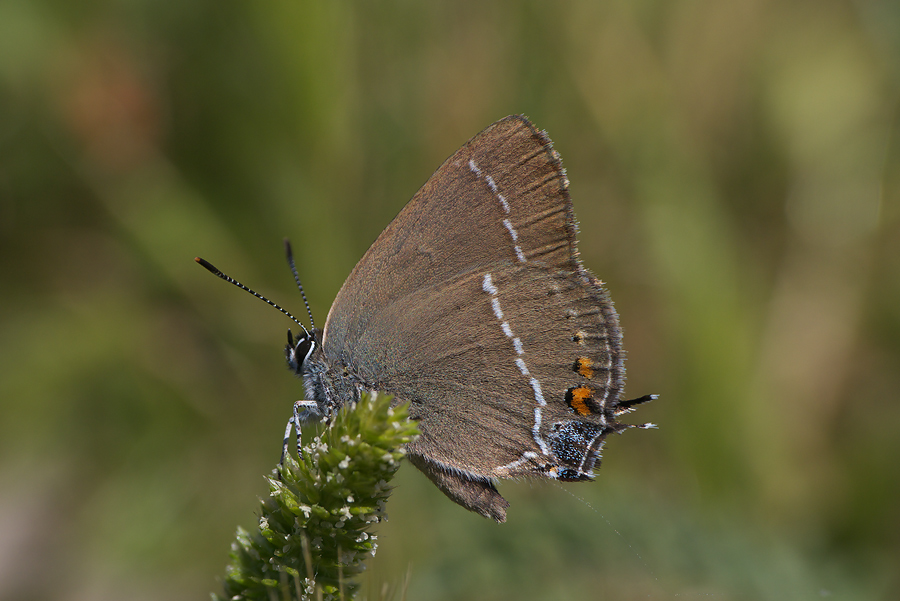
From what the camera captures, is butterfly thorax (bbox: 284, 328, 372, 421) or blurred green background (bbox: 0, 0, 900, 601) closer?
butterfly thorax (bbox: 284, 328, 372, 421)

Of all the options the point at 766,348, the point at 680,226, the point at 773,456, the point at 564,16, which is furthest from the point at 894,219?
the point at 564,16

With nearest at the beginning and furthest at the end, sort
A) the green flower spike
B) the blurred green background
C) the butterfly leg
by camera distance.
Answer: the green flower spike < the butterfly leg < the blurred green background

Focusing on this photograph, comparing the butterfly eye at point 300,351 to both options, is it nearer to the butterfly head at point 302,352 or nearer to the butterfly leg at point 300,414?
the butterfly head at point 302,352

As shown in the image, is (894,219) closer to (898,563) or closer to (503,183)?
(898,563)

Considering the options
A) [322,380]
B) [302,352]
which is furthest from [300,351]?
[322,380]

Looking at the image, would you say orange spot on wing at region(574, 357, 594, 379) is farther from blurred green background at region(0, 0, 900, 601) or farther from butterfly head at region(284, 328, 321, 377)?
blurred green background at region(0, 0, 900, 601)

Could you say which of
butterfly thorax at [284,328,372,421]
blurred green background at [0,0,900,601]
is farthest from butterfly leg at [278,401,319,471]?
blurred green background at [0,0,900,601]
